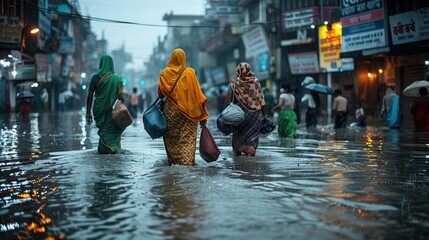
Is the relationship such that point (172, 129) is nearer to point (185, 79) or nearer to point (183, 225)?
point (185, 79)

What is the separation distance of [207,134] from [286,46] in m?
32.3

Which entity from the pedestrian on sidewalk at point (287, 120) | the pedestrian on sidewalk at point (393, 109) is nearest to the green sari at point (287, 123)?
the pedestrian on sidewalk at point (287, 120)

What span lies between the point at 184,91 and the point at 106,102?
6.27ft

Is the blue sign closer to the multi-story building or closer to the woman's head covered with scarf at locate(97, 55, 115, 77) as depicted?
the multi-story building

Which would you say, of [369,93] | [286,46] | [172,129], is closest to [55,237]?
[172,129]

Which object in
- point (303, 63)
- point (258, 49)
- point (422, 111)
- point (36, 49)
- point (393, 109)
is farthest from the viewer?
point (258, 49)

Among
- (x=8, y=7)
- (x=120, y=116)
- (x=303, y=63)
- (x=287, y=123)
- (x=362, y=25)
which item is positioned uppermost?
(x=8, y=7)

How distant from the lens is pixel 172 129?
8961 mm

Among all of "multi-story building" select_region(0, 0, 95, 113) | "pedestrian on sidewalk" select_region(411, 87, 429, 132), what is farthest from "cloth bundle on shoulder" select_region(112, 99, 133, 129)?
"multi-story building" select_region(0, 0, 95, 113)

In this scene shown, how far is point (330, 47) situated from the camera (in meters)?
34.2

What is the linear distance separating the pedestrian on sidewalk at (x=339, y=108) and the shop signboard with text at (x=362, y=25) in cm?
449

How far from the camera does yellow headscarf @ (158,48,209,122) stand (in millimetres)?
8836

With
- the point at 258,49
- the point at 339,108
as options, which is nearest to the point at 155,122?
the point at 339,108

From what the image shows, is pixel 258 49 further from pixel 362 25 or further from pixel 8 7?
pixel 362 25
